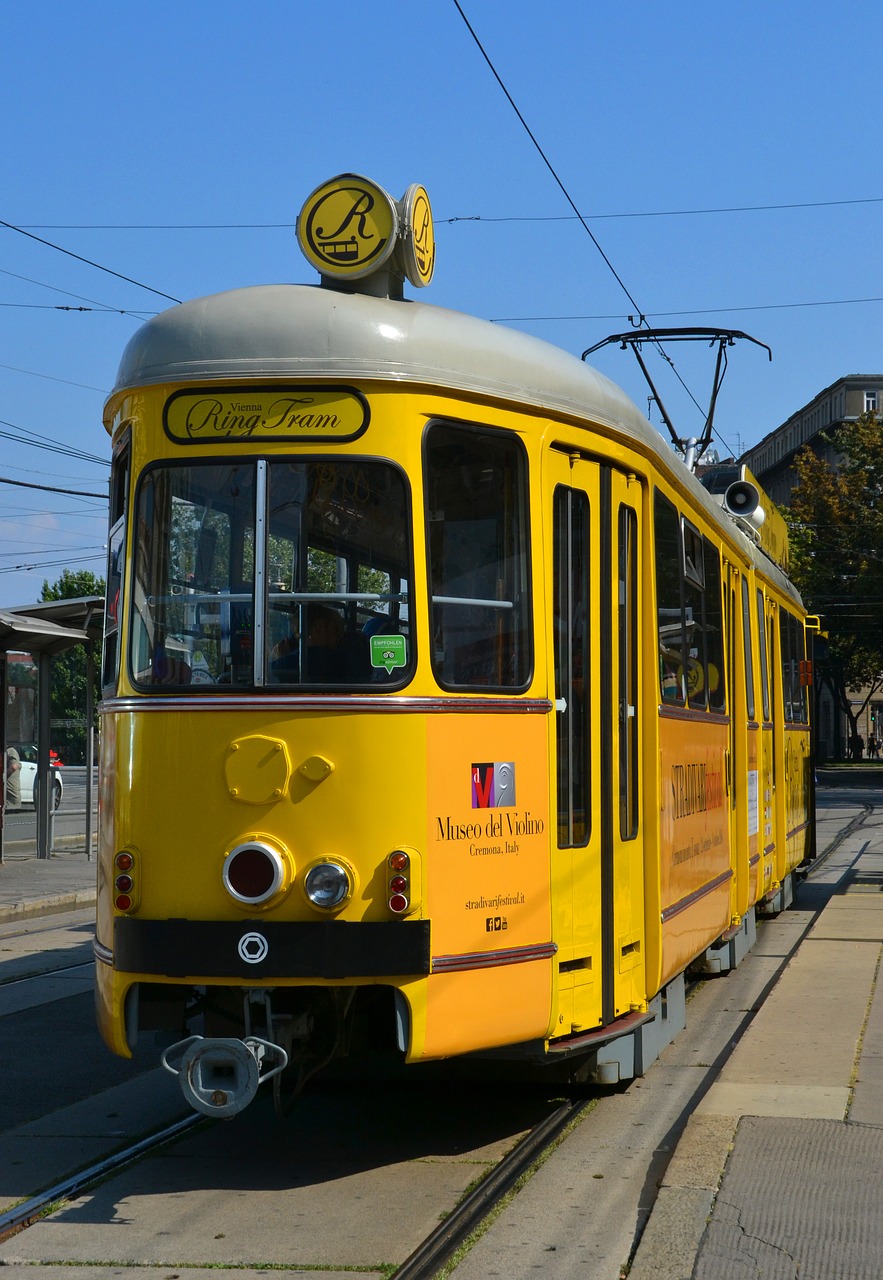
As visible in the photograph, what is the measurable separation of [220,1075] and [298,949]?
490 millimetres

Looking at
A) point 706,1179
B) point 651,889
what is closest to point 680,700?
point 651,889

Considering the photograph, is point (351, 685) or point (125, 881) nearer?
point (351, 685)

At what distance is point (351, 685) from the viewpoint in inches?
217

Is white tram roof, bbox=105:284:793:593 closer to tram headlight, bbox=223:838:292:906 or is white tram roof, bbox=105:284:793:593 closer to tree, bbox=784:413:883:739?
tram headlight, bbox=223:838:292:906

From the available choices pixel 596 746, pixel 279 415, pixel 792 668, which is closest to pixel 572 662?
pixel 596 746

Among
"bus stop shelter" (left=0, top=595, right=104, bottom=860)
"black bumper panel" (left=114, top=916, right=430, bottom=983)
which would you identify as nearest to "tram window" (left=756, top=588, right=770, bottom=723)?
"black bumper panel" (left=114, top=916, right=430, bottom=983)

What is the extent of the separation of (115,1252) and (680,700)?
13.1 ft

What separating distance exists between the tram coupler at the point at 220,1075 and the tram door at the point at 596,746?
4.40 ft

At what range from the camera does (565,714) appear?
6203mm

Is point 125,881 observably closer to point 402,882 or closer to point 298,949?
point 298,949

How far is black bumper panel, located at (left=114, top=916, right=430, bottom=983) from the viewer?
5.31m

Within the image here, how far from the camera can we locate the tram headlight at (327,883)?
5.36 m

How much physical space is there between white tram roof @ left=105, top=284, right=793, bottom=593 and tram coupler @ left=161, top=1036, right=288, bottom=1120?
2.34 meters

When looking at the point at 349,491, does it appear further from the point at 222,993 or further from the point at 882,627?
the point at 882,627
